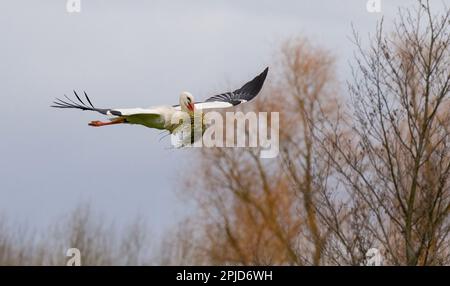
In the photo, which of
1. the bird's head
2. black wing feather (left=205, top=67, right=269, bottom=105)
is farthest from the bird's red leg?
black wing feather (left=205, top=67, right=269, bottom=105)

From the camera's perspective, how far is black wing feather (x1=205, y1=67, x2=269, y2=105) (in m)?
17.9

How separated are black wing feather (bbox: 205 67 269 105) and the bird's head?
2.95m

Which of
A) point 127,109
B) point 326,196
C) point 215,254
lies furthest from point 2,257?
point 127,109

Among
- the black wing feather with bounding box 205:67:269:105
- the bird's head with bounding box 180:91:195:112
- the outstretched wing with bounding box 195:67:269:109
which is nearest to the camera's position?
the bird's head with bounding box 180:91:195:112

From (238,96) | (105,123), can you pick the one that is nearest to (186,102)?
(105,123)

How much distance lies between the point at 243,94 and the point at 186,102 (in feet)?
13.0

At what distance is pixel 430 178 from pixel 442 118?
1.22 meters

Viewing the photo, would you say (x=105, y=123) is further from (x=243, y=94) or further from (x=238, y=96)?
(x=243, y=94)

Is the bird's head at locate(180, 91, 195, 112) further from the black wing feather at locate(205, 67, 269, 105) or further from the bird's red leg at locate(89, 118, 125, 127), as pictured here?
the black wing feather at locate(205, 67, 269, 105)

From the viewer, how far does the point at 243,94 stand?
18.5m

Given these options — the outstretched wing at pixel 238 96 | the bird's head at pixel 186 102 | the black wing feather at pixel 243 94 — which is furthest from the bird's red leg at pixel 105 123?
the black wing feather at pixel 243 94

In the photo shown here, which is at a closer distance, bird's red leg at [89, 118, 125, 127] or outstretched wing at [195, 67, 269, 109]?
bird's red leg at [89, 118, 125, 127]
